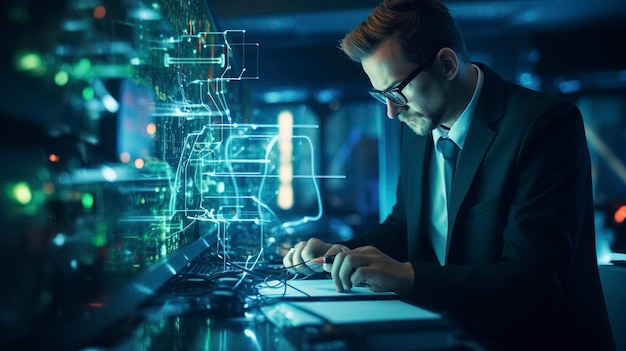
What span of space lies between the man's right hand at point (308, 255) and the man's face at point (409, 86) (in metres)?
0.46

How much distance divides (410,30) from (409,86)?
154 mm

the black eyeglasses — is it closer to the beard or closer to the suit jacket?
the beard

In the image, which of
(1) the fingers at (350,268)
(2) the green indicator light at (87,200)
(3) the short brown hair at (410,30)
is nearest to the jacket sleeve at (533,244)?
(1) the fingers at (350,268)

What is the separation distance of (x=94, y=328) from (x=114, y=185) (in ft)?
0.74

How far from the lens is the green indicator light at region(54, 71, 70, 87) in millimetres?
590

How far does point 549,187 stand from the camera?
1146mm

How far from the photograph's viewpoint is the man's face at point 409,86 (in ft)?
4.52

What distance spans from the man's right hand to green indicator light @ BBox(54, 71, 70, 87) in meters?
0.76

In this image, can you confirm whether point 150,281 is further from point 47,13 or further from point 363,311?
point 47,13

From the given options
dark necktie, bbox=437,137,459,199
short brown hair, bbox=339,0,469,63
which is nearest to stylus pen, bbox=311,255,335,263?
dark necktie, bbox=437,137,459,199

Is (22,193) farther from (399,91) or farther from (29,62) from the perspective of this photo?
(399,91)

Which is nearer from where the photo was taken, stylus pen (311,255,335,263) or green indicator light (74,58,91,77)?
green indicator light (74,58,91,77)

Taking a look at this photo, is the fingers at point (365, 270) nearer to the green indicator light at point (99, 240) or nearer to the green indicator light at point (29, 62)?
the green indicator light at point (99, 240)

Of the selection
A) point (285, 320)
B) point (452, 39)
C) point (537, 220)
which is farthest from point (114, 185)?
point (452, 39)
